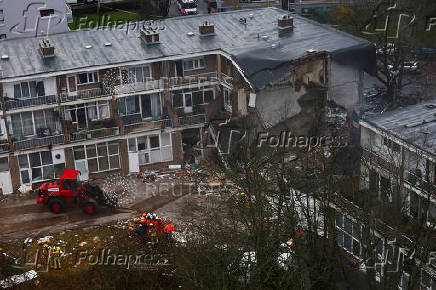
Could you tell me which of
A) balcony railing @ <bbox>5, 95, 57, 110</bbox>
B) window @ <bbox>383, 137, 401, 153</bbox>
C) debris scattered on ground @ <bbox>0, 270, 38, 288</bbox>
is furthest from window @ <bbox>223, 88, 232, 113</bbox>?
debris scattered on ground @ <bbox>0, 270, 38, 288</bbox>

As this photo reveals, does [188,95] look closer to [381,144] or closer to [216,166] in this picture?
[216,166]

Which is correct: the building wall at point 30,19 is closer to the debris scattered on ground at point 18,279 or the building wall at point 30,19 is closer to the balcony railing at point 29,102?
the balcony railing at point 29,102

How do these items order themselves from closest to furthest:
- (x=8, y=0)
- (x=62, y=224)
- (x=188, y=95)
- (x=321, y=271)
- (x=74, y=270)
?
(x=321, y=271) < (x=74, y=270) < (x=62, y=224) < (x=188, y=95) < (x=8, y=0)

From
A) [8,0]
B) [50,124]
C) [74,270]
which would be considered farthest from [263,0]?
[74,270]

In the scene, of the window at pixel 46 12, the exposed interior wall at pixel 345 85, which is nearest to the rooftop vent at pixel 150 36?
the exposed interior wall at pixel 345 85

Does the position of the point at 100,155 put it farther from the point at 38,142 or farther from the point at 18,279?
the point at 18,279

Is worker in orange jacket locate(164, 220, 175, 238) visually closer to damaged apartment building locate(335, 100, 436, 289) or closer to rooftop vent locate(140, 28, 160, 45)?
damaged apartment building locate(335, 100, 436, 289)
